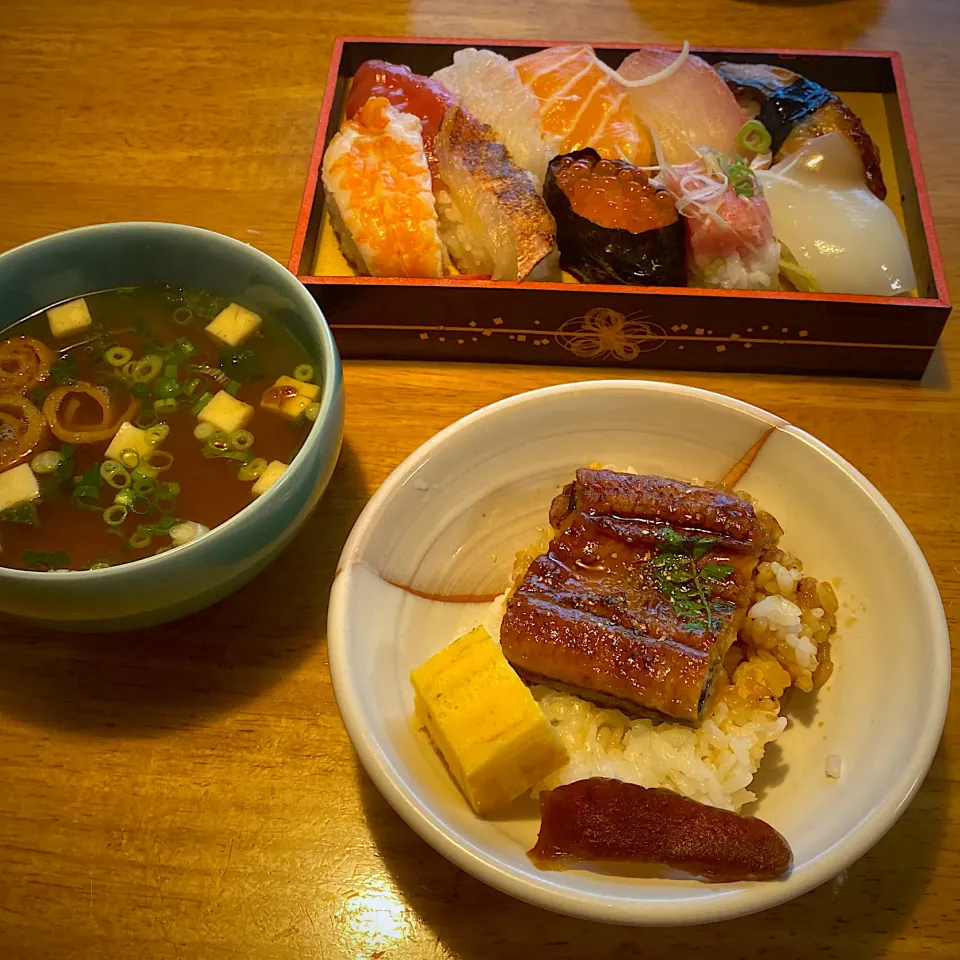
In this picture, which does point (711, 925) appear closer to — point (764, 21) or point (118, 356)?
point (118, 356)

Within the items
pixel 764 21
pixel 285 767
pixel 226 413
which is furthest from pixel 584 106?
pixel 285 767

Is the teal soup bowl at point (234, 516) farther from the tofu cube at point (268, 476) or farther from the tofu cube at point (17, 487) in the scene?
the tofu cube at point (17, 487)

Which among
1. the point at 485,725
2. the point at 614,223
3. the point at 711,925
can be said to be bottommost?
the point at 711,925

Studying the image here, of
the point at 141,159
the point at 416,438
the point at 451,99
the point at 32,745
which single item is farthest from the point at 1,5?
the point at 32,745

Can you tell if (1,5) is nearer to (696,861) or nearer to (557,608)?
(557,608)

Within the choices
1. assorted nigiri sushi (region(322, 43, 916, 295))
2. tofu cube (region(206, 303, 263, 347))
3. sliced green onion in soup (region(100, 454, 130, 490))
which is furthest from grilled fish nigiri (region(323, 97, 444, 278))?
sliced green onion in soup (region(100, 454, 130, 490))

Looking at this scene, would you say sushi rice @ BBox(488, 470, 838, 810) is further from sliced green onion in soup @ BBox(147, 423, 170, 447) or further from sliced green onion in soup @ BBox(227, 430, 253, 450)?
sliced green onion in soup @ BBox(147, 423, 170, 447)

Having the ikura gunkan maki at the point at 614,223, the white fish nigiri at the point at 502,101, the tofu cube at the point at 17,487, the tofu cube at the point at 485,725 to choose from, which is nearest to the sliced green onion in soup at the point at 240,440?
the tofu cube at the point at 17,487
